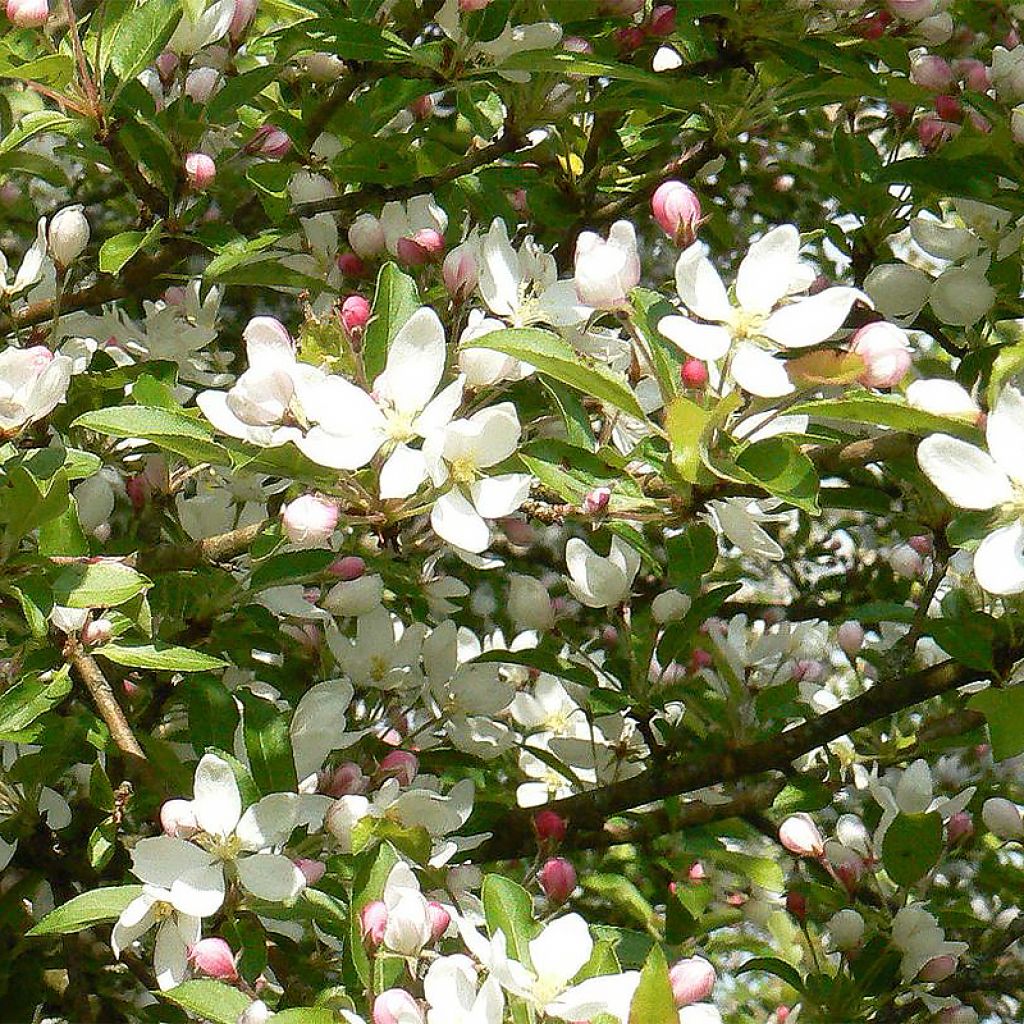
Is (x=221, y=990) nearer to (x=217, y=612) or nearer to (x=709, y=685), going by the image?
(x=217, y=612)

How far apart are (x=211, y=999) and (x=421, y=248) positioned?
0.89 metres

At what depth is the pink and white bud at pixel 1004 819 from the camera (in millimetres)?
2037

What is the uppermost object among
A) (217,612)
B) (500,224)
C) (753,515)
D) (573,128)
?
(500,224)

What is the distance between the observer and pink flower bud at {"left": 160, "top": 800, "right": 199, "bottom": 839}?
1.39m

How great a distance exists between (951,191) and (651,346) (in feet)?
2.12

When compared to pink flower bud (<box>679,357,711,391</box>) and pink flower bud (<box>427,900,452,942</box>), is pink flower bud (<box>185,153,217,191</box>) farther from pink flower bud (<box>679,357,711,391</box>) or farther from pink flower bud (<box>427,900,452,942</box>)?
pink flower bud (<box>427,900,452,942</box>)

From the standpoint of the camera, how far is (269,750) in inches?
59.7

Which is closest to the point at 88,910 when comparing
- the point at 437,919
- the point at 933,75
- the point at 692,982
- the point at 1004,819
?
the point at 437,919

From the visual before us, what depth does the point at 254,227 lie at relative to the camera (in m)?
2.22

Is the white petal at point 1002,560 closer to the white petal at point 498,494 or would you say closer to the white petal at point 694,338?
the white petal at point 694,338

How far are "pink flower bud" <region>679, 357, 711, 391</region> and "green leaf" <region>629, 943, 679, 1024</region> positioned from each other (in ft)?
1.65

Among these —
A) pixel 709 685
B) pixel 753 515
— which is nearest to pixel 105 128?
pixel 753 515

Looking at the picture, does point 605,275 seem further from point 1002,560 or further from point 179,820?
point 179,820

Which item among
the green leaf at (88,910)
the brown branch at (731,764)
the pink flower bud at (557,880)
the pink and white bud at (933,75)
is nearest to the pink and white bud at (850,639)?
the brown branch at (731,764)
